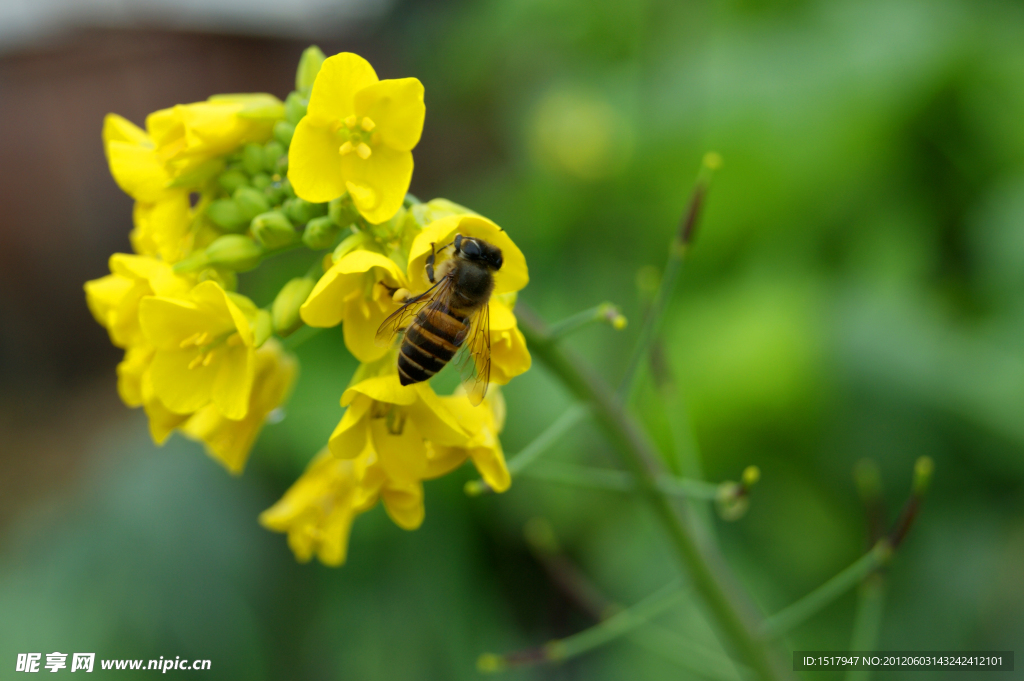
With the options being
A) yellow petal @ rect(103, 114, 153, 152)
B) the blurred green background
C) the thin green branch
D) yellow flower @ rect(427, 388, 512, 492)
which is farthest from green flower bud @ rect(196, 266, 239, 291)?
the blurred green background

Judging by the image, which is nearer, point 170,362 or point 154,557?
point 170,362

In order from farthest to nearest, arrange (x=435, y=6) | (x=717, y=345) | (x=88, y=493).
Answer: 1. (x=435, y=6)
2. (x=88, y=493)
3. (x=717, y=345)

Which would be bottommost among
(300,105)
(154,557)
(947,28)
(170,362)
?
(154,557)

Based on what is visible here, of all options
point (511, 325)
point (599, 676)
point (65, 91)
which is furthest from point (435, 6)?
point (511, 325)

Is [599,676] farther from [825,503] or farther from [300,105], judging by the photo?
[300,105]

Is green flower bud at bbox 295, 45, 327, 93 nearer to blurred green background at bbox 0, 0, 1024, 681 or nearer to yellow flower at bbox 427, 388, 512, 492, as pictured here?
yellow flower at bbox 427, 388, 512, 492

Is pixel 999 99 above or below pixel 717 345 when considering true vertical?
above

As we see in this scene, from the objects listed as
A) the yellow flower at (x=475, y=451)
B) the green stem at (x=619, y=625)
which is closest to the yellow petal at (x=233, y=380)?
the yellow flower at (x=475, y=451)

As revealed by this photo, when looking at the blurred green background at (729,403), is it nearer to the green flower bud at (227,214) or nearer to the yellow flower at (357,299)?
the yellow flower at (357,299)
